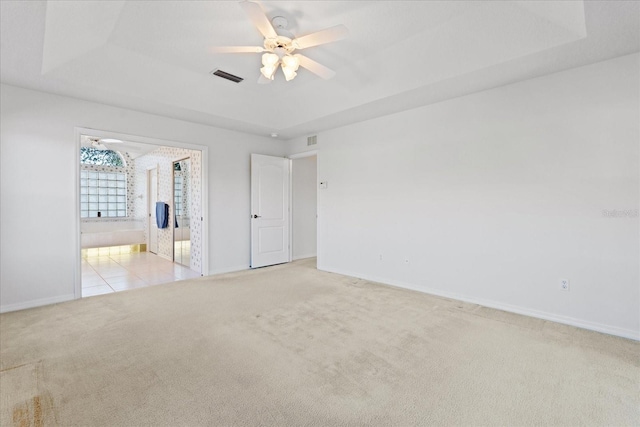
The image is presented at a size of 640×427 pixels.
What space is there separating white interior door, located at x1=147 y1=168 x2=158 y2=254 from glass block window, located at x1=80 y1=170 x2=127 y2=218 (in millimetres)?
2226

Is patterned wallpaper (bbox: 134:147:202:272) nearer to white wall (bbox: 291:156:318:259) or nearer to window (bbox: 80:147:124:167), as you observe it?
window (bbox: 80:147:124:167)

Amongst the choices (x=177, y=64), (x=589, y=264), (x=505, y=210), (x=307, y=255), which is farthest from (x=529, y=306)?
(x=177, y=64)

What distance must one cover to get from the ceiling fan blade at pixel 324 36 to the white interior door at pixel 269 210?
126 inches

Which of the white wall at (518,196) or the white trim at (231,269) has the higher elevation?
the white wall at (518,196)

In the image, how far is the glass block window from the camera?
8.90 metres

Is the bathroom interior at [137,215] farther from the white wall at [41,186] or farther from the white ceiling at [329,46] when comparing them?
the white ceiling at [329,46]

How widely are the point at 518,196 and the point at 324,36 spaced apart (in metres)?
2.60

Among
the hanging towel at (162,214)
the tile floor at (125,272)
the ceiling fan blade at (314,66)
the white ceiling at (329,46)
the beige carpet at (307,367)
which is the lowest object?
the beige carpet at (307,367)

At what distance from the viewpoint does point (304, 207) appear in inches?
261

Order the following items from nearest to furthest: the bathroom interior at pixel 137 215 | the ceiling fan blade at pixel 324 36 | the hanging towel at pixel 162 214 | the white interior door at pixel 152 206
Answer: the ceiling fan blade at pixel 324 36 → the bathroom interior at pixel 137 215 → the hanging towel at pixel 162 214 → the white interior door at pixel 152 206

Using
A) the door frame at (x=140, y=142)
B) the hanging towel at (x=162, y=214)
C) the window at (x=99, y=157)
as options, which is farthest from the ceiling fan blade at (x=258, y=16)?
the window at (x=99, y=157)

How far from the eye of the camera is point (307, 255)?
6.71m

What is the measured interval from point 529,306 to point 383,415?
7.91 feet

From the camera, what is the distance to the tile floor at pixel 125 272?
447 centimetres
